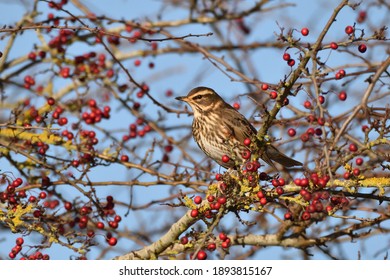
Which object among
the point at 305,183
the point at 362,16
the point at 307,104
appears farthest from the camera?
the point at 362,16

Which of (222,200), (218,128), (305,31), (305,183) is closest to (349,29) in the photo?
(305,31)

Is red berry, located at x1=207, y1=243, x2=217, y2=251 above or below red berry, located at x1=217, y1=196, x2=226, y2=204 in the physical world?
below

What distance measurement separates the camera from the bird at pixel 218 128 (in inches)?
254

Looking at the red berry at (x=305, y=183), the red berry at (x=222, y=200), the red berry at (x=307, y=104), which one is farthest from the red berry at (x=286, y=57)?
the red berry at (x=307, y=104)

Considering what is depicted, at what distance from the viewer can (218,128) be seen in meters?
6.68

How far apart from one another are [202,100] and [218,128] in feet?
1.95

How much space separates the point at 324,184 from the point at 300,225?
5.43 feet

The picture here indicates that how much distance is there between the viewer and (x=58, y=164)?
20.3 ft

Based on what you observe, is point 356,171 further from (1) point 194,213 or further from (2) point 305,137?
(2) point 305,137

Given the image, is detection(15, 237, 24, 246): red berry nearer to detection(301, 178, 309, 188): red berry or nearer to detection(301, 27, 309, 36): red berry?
detection(301, 178, 309, 188): red berry

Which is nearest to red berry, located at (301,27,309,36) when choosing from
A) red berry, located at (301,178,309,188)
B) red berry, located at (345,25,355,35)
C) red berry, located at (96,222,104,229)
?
red berry, located at (345,25,355,35)

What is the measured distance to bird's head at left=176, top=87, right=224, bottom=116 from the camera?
7035mm

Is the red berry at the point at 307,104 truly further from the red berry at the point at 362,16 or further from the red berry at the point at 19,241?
the red berry at the point at 362,16
